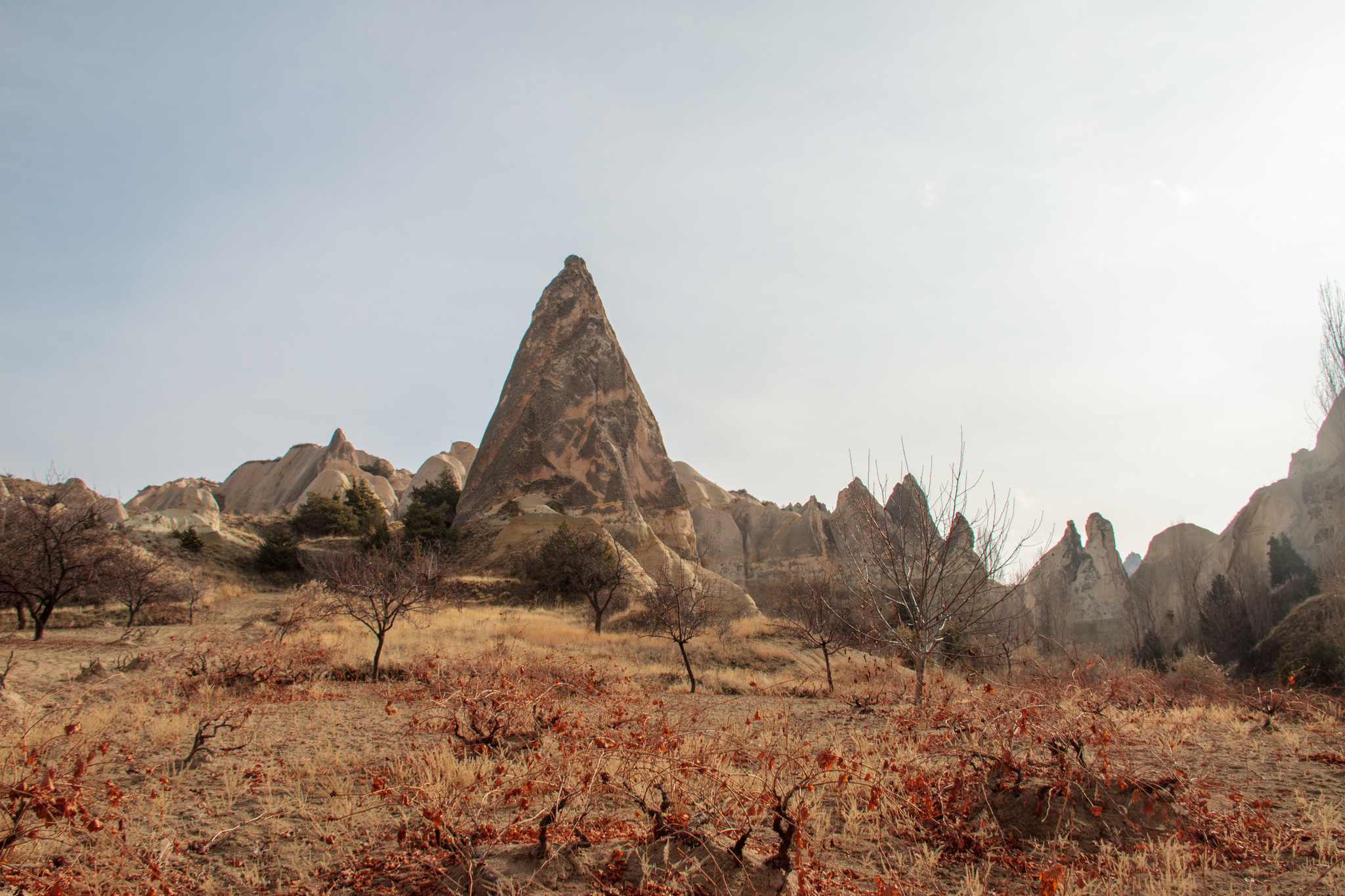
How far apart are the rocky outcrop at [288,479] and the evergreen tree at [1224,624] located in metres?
50.4

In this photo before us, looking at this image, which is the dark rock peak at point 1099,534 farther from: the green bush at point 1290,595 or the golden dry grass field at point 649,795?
the golden dry grass field at point 649,795

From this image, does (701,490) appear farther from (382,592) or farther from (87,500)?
(382,592)

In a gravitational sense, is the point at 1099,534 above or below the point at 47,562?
above

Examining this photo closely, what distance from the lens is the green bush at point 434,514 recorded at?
33.0m

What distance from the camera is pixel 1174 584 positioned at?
37.2 metres

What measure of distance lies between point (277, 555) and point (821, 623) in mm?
23421

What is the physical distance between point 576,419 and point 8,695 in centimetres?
3240

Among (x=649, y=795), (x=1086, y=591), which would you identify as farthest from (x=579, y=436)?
(x=649, y=795)

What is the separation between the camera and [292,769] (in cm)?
625

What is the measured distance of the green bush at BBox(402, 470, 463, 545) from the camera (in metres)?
33.0

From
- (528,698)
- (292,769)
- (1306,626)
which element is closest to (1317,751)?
(528,698)

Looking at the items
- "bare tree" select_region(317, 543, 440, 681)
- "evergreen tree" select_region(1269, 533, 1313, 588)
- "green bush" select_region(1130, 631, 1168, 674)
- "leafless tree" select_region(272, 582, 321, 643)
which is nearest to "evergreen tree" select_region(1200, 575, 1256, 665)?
"green bush" select_region(1130, 631, 1168, 674)

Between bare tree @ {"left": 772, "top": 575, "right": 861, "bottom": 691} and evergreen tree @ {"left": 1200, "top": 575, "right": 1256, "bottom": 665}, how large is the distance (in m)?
14.3

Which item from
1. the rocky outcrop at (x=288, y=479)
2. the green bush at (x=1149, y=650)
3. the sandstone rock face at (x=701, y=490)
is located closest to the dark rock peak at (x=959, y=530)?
the green bush at (x=1149, y=650)
